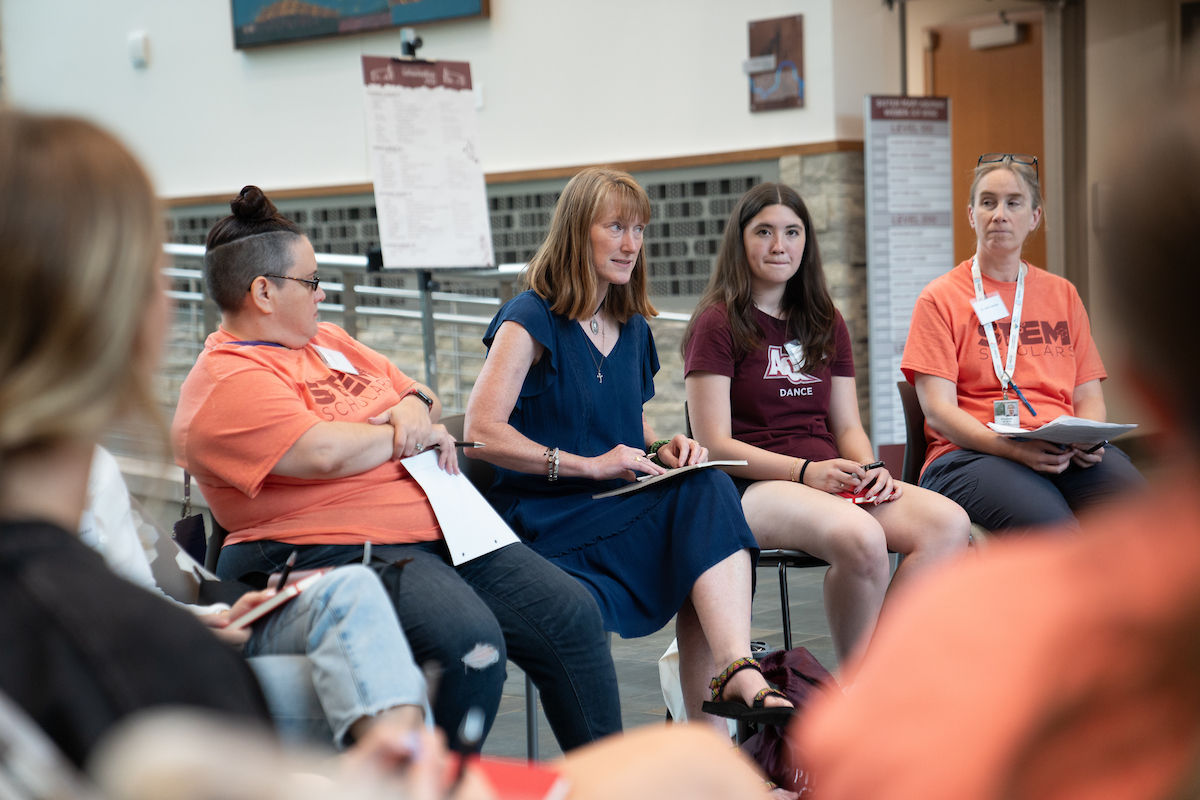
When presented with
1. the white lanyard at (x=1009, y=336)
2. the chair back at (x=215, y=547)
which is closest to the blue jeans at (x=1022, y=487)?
the white lanyard at (x=1009, y=336)

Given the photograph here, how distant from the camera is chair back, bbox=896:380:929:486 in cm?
322

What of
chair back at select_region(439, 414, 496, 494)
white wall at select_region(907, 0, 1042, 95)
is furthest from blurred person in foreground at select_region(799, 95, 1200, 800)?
white wall at select_region(907, 0, 1042, 95)

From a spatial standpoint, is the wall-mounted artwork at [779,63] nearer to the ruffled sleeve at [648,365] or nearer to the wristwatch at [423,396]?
the ruffled sleeve at [648,365]

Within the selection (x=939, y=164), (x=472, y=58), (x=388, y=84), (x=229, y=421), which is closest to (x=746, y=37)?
(x=939, y=164)

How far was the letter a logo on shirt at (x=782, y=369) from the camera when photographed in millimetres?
2998

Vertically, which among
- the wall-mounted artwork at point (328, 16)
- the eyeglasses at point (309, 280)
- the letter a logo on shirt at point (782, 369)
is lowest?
the letter a logo on shirt at point (782, 369)

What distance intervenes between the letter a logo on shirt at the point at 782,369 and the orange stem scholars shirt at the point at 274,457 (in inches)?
42.9

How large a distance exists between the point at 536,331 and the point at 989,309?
1346 mm

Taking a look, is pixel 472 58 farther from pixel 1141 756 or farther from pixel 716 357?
pixel 1141 756

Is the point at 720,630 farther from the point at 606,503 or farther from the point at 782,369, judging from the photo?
the point at 782,369

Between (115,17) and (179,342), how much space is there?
10.6ft

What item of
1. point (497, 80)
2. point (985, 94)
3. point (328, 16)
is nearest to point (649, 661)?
point (497, 80)

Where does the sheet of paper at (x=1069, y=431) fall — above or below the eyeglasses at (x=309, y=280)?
below

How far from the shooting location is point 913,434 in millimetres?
3227
